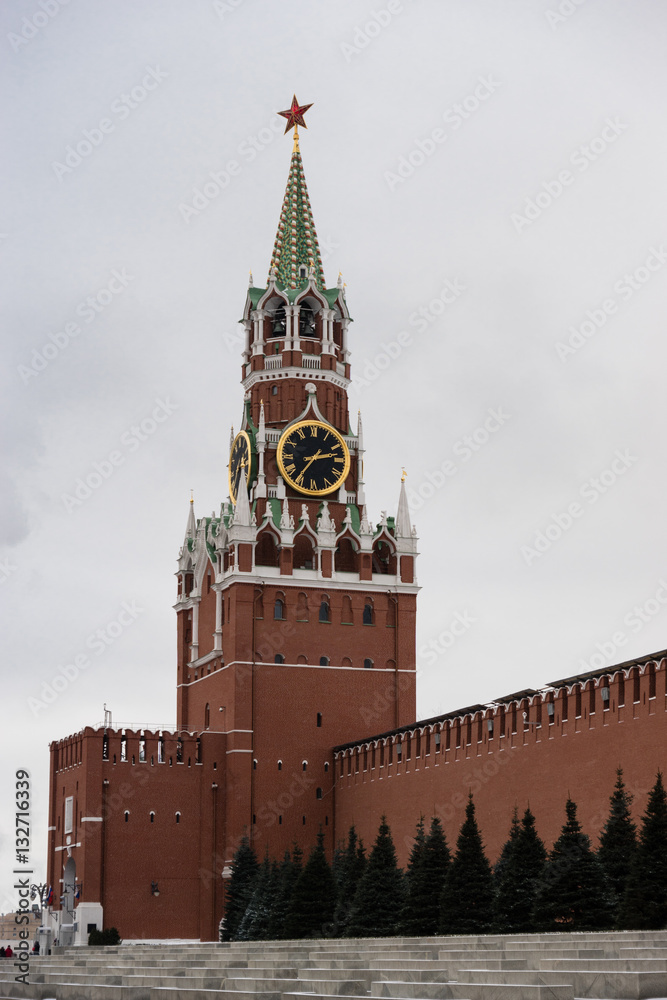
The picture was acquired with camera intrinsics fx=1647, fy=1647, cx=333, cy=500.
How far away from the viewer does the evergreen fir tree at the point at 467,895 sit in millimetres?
36844

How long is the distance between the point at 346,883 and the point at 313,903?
3.40 ft

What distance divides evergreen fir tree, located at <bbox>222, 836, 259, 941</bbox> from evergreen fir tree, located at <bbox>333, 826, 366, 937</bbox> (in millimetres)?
5384

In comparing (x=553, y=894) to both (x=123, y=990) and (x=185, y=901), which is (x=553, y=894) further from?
(x=185, y=901)

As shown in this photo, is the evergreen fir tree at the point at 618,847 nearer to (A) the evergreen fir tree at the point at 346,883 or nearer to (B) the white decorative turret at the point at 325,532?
(A) the evergreen fir tree at the point at 346,883

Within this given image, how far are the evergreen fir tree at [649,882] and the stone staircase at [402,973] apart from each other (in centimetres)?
291

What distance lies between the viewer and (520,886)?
117ft

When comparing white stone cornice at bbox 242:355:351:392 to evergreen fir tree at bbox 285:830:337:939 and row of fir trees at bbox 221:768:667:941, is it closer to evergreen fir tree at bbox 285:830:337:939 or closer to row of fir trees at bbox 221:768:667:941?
row of fir trees at bbox 221:768:667:941

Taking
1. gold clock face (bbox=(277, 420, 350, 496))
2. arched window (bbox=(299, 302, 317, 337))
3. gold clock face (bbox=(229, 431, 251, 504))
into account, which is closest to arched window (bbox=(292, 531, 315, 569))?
gold clock face (bbox=(277, 420, 350, 496))

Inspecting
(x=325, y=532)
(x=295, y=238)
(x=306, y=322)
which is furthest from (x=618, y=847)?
(x=295, y=238)

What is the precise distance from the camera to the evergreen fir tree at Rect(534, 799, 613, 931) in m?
33.3

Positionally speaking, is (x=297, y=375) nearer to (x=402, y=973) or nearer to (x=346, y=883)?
(x=346, y=883)

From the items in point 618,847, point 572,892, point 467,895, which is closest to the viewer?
point 572,892

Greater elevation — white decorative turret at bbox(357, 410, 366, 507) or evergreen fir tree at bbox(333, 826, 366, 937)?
white decorative turret at bbox(357, 410, 366, 507)

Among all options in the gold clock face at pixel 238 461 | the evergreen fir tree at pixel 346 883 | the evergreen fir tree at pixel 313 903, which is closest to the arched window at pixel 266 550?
the gold clock face at pixel 238 461
